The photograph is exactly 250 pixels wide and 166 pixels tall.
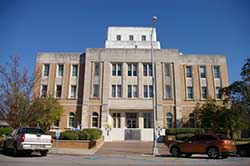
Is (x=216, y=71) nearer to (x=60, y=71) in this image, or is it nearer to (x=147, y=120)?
(x=147, y=120)

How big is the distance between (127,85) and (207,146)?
22583 millimetres

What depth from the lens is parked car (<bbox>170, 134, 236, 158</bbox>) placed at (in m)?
15.2

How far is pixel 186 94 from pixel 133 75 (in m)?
8.73

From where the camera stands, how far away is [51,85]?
37.8 m

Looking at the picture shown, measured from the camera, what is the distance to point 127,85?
37438 millimetres

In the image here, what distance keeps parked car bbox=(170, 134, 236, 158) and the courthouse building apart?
59.4 feet

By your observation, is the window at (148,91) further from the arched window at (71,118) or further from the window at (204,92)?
the arched window at (71,118)

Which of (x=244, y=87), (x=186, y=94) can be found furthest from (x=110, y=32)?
(x=244, y=87)

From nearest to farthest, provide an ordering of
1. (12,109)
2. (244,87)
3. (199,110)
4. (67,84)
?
(12,109) < (244,87) < (199,110) < (67,84)

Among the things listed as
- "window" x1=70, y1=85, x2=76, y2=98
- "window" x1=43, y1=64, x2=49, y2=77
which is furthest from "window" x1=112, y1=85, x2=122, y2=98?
"window" x1=43, y1=64, x2=49, y2=77

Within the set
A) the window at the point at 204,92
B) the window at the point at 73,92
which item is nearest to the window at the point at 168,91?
the window at the point at 204,92

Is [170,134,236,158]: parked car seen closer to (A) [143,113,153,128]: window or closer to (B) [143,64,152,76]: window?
(A) [143,113,153,128]: window

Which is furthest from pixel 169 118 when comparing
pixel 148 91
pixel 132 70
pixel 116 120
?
pixel 132 70

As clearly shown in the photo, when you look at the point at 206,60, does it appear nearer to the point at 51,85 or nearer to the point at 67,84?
the point at 67,84
